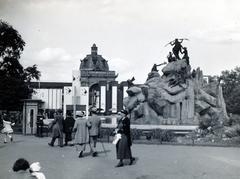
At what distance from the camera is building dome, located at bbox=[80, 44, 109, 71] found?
375 ft

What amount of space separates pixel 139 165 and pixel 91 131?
338cm

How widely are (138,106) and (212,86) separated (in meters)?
7.04

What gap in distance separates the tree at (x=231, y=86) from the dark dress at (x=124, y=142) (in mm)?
66562

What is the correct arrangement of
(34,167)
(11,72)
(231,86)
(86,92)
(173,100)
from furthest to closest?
(231,86), (11,72), (173,100), (86,92), (34,167)

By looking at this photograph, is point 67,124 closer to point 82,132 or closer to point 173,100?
point 82,132

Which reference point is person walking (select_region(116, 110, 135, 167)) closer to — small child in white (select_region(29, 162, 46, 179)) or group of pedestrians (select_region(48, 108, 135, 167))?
group of pedestrians (select_region(48, 108, 135, 167))

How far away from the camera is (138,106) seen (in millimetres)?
33594

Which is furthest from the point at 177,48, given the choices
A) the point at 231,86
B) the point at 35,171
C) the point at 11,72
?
the point at 231,86

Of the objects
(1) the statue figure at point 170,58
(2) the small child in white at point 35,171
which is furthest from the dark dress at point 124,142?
(1) the statue figure at point 170,58

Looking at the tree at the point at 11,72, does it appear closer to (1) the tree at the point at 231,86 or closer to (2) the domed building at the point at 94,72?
(1) the tree at the point at 231,86

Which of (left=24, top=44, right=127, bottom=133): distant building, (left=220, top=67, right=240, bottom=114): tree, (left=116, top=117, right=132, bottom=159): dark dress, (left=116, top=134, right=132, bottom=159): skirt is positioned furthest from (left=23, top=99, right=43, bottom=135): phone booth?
(left=220, top=67, right=240, bottom=114): tree

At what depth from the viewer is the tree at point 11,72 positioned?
4438cm

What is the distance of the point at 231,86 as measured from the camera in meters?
92.1

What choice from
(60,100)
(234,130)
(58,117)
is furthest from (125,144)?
(60,100)
